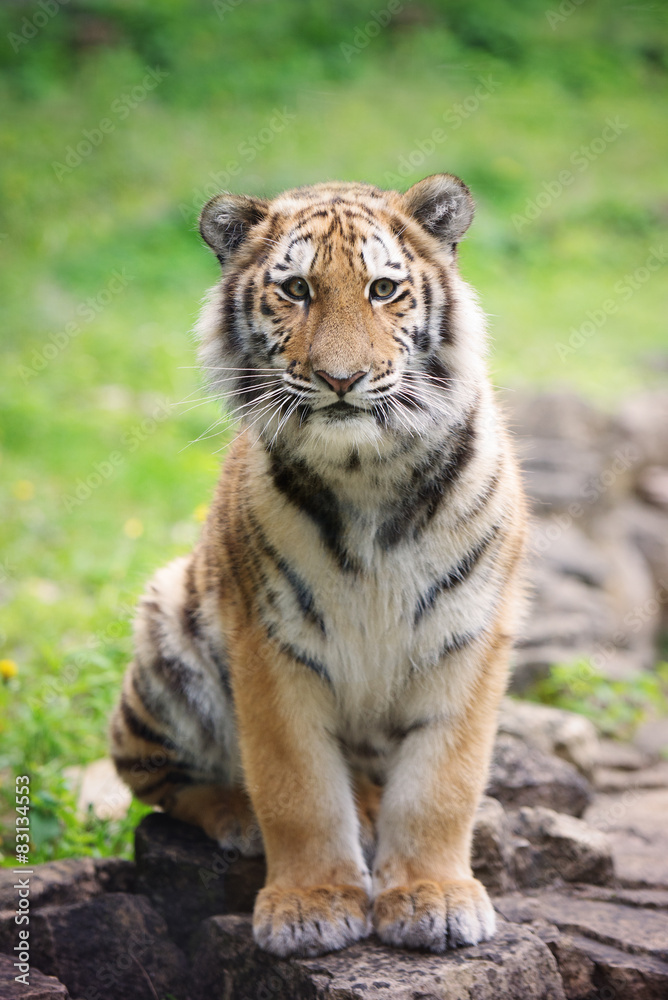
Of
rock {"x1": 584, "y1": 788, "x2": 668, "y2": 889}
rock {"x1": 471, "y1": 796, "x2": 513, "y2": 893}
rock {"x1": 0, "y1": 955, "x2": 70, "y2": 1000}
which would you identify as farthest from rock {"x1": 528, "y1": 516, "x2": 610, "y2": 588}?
rock {"x1": 0, "y1": 955, "x2": 70, "y2": 1000}

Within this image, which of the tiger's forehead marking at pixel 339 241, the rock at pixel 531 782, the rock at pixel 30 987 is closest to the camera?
the rock at pixel 30 987

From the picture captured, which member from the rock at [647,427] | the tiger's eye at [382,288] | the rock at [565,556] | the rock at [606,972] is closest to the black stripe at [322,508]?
the tiger's eye at [382,288]

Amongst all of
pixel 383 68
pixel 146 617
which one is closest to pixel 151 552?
pixel 146 617

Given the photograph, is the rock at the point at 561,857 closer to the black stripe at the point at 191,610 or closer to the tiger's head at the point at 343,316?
the black stripe at the point at 191,610

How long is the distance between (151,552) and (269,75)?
26.6 ft

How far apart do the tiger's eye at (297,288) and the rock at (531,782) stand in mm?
1592

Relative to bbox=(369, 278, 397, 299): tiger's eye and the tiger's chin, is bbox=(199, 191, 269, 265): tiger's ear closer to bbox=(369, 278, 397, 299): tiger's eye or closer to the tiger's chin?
bbox=(369, 278, 397, 299): tiger's eye

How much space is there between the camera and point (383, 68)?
39.2 feet

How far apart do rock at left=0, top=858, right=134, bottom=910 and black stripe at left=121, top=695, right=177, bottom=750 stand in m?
0.32

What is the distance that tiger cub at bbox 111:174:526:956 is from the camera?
2209mm

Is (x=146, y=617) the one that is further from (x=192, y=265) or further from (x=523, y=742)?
(x=192, y=265)

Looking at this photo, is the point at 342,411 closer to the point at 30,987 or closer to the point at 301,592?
the point at 301,592

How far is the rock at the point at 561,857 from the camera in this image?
8.98 feet

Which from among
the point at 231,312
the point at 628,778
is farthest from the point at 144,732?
the point at 628,778
